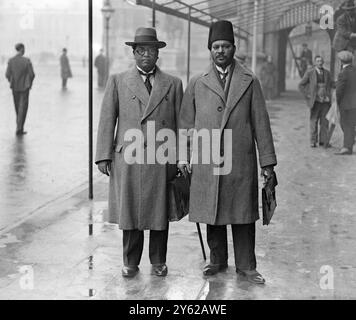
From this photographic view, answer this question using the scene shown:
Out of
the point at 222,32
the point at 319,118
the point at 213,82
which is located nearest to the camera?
the point at 222,32

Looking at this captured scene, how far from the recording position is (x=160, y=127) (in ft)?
19.1

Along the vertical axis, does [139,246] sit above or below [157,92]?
below

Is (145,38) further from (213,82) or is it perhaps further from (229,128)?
(229,128)

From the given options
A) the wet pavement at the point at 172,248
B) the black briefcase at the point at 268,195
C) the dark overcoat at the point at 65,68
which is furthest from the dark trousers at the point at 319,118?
the dark overcoat at the point at 65,68

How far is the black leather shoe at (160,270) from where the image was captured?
5957 millimetres

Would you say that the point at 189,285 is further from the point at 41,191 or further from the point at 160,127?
the point at 41,191

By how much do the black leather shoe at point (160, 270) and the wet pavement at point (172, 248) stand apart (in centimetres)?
6

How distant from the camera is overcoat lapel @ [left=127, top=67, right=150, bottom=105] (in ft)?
19.1

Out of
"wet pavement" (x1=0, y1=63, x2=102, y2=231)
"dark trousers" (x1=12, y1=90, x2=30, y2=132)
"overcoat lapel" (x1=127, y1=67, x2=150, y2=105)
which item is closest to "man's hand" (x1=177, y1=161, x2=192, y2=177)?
"overcoat lapel" (x1=127, y1=67, x2=150, y2=105)

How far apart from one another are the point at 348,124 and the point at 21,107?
6.51 meters

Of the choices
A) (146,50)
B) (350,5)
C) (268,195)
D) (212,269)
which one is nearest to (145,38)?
(146,50)

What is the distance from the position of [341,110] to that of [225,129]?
25.5 feet

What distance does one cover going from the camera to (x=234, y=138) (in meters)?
5.70
